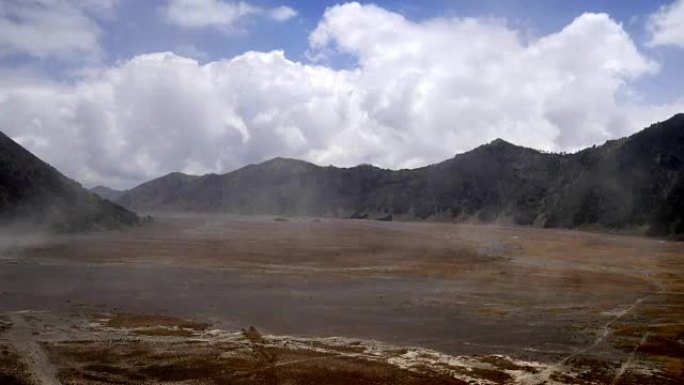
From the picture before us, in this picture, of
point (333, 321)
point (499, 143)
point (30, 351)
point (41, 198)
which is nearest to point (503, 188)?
point (499, 143)

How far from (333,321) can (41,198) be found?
5218 centimetres

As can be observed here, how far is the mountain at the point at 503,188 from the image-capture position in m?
88.4

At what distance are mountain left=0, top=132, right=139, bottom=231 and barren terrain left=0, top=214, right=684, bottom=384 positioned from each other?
21.7 meters

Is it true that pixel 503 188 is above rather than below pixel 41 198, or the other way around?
above

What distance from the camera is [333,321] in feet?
66.0

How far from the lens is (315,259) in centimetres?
4069

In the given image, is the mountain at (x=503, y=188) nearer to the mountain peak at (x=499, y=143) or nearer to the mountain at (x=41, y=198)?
the mountain peak at (x=499, y=143)

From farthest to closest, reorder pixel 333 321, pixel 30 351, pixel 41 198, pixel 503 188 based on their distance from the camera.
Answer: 1. pixel 503 188
2. pixel 41 198
3. pixel 333 321
4. pixel 30 351

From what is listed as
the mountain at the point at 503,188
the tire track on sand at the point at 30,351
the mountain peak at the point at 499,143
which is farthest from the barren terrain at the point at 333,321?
the mountain peak at the point at 499,143

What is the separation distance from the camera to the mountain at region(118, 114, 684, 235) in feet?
290

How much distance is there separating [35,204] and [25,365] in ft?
172

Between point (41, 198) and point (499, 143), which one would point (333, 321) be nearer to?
point (41, 198)

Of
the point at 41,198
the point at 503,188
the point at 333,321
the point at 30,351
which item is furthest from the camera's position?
the point at 503,188

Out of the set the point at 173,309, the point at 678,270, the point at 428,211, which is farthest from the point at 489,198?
the point at 173,309
